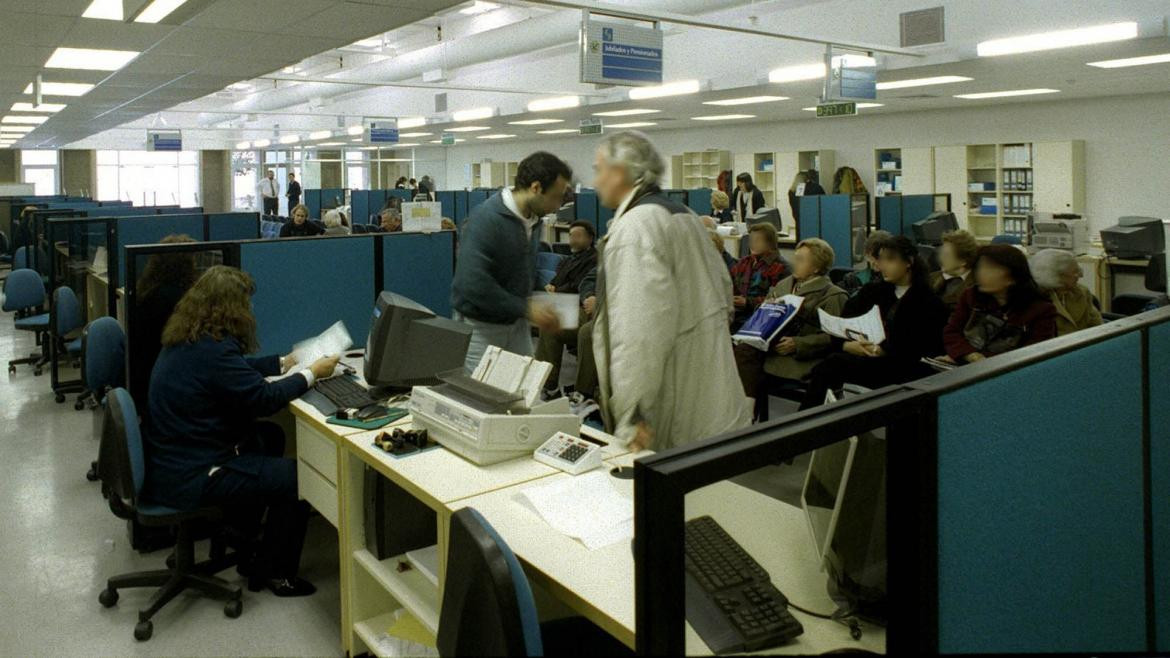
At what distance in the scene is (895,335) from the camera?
13.9 feet

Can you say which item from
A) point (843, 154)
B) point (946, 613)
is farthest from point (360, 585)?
point (843, 154)

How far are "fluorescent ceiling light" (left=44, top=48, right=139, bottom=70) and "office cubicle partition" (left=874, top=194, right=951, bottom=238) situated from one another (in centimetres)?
688

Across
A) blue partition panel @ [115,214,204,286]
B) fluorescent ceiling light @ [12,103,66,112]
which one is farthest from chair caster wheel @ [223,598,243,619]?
fluorescent ceiling light @ [12,103,66,112]

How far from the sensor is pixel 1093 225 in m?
11.2

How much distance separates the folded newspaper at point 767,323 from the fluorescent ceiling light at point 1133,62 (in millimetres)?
5257

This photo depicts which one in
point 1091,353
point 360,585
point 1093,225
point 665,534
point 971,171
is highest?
point 971,171

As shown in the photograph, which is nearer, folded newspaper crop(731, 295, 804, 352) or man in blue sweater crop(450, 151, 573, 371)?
man in blue sweater crop(450, 151, 573, 371)

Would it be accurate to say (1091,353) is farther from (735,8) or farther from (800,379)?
(735,8)

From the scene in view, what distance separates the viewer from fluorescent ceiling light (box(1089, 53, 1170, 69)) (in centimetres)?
757

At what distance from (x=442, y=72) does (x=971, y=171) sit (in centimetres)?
746

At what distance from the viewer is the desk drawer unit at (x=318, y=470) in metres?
2.85

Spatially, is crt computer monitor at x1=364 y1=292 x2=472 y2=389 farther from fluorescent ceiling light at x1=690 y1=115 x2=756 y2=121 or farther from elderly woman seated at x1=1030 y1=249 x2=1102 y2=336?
fluorescent ceiling light at x1=690 y1=115 x2=756 y2=121

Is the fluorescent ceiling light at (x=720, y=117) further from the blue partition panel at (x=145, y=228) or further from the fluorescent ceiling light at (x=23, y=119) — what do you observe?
the fluorescent ceiling light at (x=23, y=119)

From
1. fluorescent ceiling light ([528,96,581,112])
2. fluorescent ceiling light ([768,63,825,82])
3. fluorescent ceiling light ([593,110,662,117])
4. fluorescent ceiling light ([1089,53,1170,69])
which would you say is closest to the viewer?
fluorescent ceiling light ([1089,53,1170,69])
